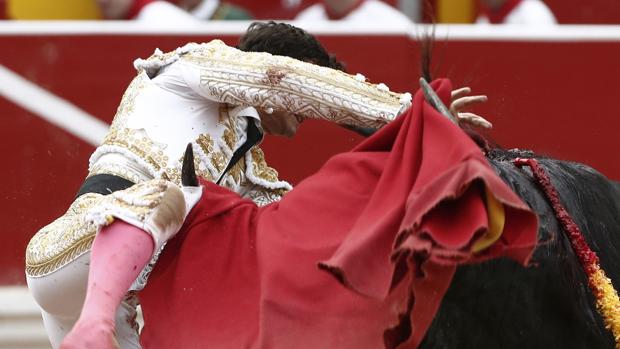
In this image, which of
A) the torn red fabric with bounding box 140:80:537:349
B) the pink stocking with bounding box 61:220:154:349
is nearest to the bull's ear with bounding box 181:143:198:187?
the torn red fabric with bounding box 140:80:537:349

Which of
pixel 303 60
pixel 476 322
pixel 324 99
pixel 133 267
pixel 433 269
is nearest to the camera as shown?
pixel 433 269

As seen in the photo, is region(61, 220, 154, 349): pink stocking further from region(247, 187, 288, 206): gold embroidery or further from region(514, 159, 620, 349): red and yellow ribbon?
region(514, 159, 620, 349): red and yellow ribbon

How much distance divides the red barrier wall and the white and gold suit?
1.62 m

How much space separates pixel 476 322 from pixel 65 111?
2781 millimetres

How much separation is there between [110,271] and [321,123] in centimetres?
231

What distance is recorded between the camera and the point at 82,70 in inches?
202

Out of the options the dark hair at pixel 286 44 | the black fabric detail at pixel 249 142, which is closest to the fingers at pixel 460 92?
the dark hair at pixel 286 44

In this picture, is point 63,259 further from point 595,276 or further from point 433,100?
point 595,276

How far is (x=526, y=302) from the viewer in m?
2.68

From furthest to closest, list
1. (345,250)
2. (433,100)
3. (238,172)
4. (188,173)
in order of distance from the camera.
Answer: (238,172) < (188,173) < (433,100) < (345,250)

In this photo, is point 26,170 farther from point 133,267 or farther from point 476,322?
point 476,322

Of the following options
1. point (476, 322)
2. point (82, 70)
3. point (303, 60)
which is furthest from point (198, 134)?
point (82, 70)

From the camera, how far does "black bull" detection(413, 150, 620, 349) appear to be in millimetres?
2672

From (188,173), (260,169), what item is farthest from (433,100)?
(260,169)
